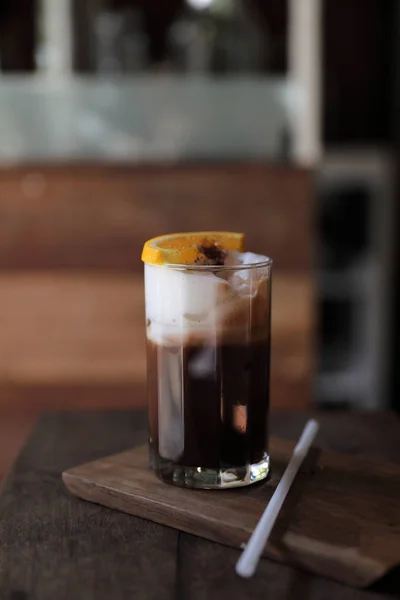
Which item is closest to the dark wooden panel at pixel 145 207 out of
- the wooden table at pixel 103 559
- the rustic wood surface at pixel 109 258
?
the rustic wood surface at pixel 109 258

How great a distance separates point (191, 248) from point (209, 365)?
116 millimetres

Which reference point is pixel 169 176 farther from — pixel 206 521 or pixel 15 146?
pixel 206 521

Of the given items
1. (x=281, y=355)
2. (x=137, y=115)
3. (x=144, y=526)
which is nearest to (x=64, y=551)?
(x=144, y=526)

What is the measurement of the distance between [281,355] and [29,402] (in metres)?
0.69

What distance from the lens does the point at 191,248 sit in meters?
0.76

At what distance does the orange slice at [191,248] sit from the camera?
740 millimetres

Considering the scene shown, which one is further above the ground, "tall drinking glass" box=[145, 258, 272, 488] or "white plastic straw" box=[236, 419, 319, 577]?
"tall drinking glass" box=[145, 258, 272, 488]

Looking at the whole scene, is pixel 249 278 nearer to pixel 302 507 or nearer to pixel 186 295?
pixel 186 295

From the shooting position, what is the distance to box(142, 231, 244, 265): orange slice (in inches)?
29.1

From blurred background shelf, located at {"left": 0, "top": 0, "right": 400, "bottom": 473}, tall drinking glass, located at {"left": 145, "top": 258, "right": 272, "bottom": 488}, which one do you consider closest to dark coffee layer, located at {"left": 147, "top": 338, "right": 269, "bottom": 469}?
tall drinking glass, located at {"left": 145, "top": 258, "right": 272, "bottom": 488}

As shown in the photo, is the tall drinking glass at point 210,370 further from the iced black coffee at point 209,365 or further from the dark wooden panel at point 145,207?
the dark wooden panel at point 145,207

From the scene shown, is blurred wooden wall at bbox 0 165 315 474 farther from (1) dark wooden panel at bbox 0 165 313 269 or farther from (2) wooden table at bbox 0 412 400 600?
(2) wooden table at bbox 0 412 400 600

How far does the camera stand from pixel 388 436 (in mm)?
965

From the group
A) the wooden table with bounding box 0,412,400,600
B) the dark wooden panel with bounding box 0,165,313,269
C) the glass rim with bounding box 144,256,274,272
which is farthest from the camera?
the dark wooden panel with bounding box 0,165,313,269
